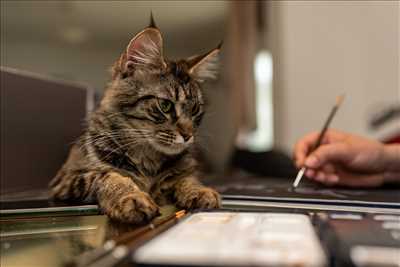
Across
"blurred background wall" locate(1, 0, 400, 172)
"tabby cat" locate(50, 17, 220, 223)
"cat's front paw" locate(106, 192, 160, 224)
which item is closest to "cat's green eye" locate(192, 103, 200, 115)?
"tabby cat" locate(50, 17, 220, 223)

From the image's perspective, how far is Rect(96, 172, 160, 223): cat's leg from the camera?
1.52 feet

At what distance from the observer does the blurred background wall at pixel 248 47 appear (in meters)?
0.75

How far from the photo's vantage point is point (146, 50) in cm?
61

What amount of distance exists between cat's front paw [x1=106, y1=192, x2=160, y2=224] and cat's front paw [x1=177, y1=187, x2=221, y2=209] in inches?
2.7

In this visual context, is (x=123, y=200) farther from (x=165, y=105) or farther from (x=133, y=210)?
(x=165, y=105)

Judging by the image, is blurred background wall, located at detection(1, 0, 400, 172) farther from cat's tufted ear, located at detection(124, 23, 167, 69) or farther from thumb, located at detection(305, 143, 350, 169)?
thumb, located at detection(305, 143, 350, 169)

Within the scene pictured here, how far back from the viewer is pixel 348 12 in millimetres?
936

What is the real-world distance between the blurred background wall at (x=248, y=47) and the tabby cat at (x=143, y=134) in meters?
0.04

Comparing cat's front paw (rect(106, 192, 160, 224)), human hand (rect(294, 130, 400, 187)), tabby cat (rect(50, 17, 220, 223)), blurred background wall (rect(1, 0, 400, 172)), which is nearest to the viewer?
cat's front paw (rect(106, 192, 160, 224))

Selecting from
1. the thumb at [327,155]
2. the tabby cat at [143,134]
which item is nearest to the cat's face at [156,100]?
the tabby cat at [143,134]

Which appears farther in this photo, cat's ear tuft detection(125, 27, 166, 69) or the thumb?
the thumb

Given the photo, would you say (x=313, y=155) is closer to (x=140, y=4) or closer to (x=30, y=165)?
(x=140, y=4)

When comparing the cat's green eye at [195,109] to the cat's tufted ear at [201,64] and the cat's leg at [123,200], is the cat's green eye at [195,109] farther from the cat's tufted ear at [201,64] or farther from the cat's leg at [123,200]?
the cat's leg at [123,200]

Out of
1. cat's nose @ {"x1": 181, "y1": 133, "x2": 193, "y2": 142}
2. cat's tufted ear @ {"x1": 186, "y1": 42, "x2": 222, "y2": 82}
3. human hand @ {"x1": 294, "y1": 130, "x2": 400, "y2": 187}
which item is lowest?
human hand @ {"x1": 294, "y1": 130, "x2": 400, "y2": 187}
